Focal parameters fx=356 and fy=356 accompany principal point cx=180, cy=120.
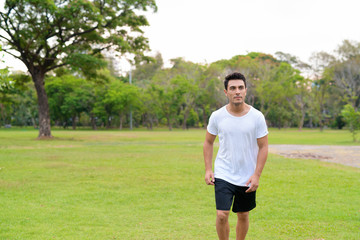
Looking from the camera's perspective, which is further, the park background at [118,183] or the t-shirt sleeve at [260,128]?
the park background at [118,183]

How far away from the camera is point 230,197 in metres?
3.94

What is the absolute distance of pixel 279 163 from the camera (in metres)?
13.9

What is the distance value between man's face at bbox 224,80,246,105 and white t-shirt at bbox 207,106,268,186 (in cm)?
17

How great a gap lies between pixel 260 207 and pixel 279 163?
739cm

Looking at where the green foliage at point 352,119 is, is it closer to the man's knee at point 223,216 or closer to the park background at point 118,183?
the park background at point 118,183

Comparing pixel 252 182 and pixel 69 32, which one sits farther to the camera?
pixel 69 32

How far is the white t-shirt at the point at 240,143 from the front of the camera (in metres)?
3.94

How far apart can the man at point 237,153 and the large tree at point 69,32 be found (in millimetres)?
22487

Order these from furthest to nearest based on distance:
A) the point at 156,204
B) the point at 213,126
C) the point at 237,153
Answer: the point at 156,204, the point at 213,126, the point at 237,153

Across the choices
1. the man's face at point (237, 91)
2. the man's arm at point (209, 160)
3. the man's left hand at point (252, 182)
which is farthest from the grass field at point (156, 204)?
the man's face at point (237, 91)

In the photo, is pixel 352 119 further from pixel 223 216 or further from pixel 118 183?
pixel 223 216

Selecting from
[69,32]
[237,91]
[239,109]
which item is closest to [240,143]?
[239,109]

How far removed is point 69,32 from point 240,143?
26.6 m

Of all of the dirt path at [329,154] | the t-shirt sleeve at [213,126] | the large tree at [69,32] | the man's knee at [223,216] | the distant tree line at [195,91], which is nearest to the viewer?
the man's knee at [223,216]
